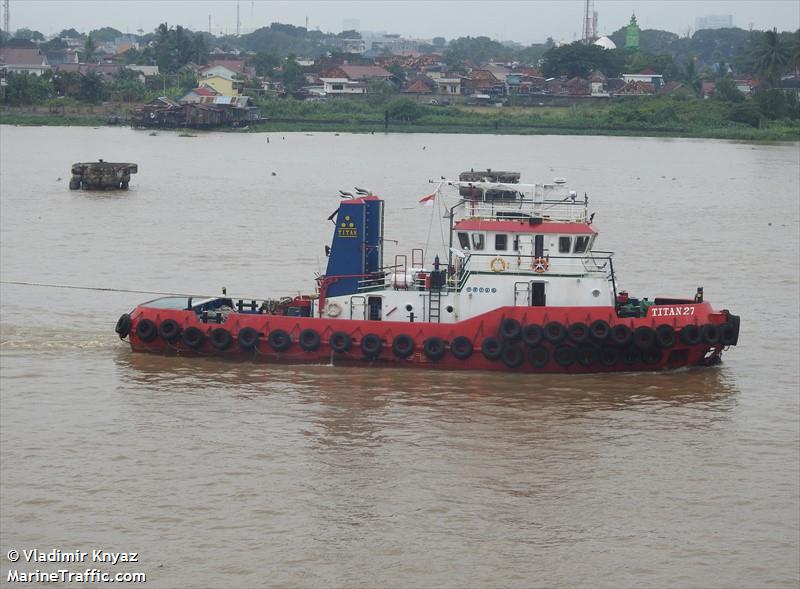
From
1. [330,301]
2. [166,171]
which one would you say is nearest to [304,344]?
[330,301]

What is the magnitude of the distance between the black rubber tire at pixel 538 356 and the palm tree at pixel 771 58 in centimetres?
9723

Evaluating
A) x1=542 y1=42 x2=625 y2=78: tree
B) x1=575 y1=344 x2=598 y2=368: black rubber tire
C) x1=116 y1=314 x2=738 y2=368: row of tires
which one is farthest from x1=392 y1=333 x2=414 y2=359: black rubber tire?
x1=542 y1=42 x2=625 y2=78: tree

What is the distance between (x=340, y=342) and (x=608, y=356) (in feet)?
15.7

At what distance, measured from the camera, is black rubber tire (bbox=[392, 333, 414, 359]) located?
2288 cm

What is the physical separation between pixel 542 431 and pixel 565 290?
3.55 m

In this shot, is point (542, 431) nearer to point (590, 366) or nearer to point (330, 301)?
point (590, 366)

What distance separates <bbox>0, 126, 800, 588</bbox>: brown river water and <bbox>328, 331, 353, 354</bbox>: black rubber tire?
Result: 1.47 feet

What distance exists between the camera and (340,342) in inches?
909

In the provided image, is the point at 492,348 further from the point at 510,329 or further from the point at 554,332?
the point at 554,332

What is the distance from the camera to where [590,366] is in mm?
22859

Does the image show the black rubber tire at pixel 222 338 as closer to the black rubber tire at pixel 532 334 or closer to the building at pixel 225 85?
the black rubber tire at pixel 532 334

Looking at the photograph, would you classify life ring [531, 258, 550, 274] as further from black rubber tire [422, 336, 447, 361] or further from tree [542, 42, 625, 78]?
tree [542, 42, 625, 78]

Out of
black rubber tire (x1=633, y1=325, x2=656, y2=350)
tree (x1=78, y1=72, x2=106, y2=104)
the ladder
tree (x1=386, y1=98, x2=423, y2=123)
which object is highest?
tree (x1=78, y1=72, x2=106, y2=104)

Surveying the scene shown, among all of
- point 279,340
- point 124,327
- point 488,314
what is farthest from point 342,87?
point 488,314
